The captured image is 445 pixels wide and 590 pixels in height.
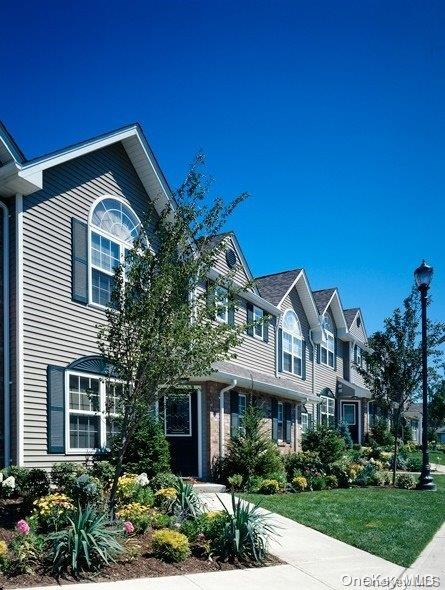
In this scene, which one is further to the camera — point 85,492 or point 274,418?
point 274,418

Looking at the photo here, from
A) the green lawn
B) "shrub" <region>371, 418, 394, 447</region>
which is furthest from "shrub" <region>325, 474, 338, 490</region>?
"shrub" <region>371, 418, 394, 447</region>

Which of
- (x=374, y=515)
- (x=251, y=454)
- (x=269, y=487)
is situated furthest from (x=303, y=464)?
(x=374, y=515)

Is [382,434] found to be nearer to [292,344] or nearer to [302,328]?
[302,328]

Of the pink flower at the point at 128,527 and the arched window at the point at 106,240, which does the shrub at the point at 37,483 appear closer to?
the pink flower at the point at 128,527

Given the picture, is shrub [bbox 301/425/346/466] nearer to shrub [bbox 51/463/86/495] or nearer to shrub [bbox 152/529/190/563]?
shrub [bbox 51/463/86/495]

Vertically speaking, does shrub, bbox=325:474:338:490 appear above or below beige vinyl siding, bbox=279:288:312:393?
below

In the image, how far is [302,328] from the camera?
2900 centimetres

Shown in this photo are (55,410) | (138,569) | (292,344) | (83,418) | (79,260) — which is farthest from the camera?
(292,344)

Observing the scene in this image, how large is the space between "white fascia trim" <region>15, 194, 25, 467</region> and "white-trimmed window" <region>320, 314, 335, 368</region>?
20968 mm

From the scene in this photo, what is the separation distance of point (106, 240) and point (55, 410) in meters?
4.34

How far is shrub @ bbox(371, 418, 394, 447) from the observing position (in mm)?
36844

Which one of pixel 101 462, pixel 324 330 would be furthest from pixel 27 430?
pixel 324 330

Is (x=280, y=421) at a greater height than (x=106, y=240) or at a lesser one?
lesser

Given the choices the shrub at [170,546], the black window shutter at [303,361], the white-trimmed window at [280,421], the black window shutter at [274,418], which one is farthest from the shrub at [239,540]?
the black window shutter at [303,361]
